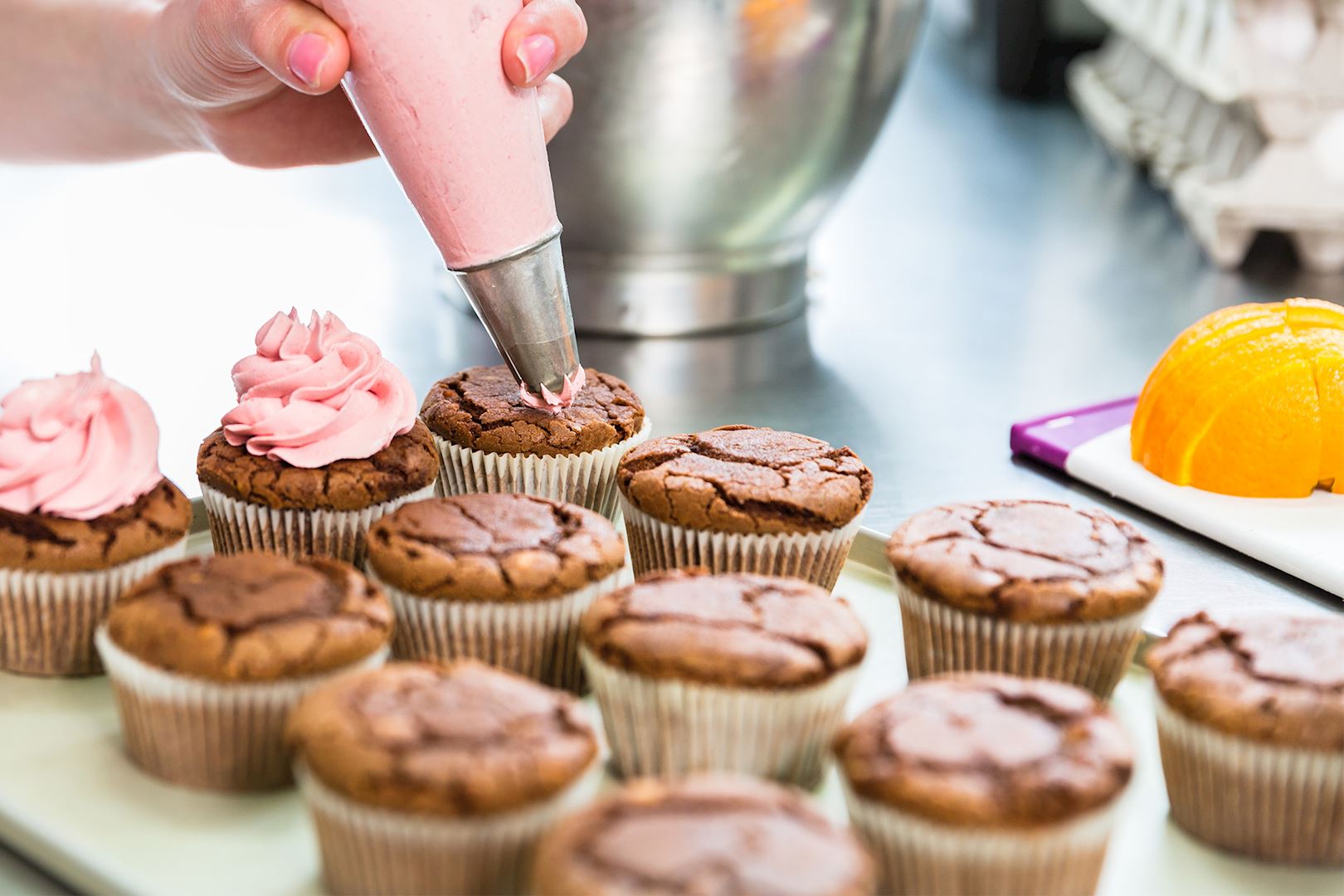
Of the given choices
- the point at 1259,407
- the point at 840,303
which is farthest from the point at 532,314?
the point at 840,303

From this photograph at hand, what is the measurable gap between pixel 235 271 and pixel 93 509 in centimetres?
112

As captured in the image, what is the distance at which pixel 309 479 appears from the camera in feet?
4.32

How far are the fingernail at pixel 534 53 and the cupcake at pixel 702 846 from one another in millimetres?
640

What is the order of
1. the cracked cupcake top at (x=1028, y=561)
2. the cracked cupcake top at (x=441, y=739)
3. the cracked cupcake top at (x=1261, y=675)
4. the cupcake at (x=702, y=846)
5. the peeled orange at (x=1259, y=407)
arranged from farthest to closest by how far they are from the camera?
1. the peeled orange at (x=1259, y=407)
2. the cracked cupcake top at (x=1028, y=561)
3. the cracked cupcake top at (x=1261, y=675)
4. the cracked cupcake top at (x=441, y=739)
5. the cupcake at (x=702, y=846)

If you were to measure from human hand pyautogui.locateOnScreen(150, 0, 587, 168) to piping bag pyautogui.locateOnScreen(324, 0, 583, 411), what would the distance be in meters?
0.02

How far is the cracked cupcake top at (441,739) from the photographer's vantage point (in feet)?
2.85

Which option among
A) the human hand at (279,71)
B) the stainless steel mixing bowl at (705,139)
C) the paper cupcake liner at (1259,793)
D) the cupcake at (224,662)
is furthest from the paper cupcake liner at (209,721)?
the stainless steel mixing bowl at (705,139)

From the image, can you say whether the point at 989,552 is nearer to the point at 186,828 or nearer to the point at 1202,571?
the point at 1202,571

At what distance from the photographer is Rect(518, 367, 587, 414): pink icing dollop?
146 centimetres

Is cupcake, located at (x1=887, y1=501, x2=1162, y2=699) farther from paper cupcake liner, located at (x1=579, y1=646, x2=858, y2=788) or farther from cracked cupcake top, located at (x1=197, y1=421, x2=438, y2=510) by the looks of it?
cracked cupcake top, located at (x1=197, y1=421, x2=438, y2=510)

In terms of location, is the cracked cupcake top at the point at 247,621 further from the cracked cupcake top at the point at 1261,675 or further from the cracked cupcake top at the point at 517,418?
the cracked cupcake top at the point at 1261,675

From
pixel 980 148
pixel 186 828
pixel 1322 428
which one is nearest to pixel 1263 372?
pixel 1322 428

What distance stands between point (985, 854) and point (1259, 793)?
248mm

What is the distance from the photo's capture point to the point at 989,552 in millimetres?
1200
